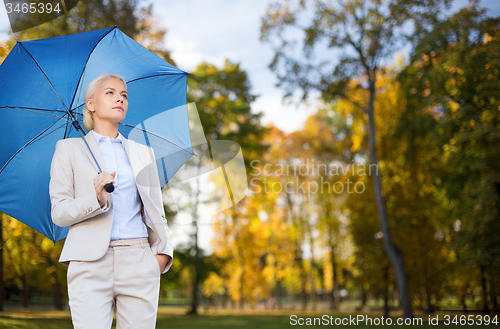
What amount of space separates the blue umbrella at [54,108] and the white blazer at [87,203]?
1.45 ft

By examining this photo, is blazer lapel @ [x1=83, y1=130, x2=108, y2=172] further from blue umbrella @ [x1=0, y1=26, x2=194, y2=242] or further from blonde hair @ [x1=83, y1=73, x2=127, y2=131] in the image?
blue umbrella @ [x1=0, y1=26, x2=194, y2=242]

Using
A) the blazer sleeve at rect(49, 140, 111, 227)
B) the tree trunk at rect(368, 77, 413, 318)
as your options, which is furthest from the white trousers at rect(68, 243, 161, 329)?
the tree trunk at rect(368, 77, 413, 318)

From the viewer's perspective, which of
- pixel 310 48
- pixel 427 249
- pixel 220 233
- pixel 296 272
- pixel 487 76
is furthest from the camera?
pixel 296 272

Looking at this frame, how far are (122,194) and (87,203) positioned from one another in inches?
10.4

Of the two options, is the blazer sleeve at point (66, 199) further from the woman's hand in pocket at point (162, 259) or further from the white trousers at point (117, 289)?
the woman's hand in pocket at point (162, 259)

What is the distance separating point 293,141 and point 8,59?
24.1 metres

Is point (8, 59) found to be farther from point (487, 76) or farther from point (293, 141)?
point (293, 141)

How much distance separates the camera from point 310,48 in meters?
16.4

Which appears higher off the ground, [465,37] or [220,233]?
[465,37]

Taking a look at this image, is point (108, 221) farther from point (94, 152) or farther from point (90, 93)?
point (90, 93)

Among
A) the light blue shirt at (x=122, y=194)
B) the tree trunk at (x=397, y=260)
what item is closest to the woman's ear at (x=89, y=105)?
the light blue shirt at (x=122, y=194)

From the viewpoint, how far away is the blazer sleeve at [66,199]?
75.1 inches

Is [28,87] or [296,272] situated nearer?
[28,87]

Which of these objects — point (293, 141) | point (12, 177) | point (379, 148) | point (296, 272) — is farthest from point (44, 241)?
point (296, 272)
